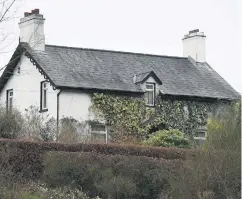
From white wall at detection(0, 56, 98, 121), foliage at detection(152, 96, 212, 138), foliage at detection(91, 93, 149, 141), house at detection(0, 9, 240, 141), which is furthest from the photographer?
foliage at detection(152, 96, 212, 138)

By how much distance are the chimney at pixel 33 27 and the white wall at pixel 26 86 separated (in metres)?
1.02

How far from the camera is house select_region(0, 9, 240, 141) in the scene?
36.6 meters

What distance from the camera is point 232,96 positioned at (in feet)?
133

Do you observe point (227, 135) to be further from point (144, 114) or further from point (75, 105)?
point (144, 114)

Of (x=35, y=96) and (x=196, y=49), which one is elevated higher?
(x=196, y=49)

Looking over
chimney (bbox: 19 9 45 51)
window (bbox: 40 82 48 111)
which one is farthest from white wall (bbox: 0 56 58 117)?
chimney (bbox: 19 9 45 51)

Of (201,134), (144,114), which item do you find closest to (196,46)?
(201,134)

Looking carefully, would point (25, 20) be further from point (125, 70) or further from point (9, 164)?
point (9, 164)

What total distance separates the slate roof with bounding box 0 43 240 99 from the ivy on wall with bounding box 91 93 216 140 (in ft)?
1.84

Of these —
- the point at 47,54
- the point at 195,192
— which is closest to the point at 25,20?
the point at 47,54

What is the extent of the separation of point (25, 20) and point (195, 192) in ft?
65.6

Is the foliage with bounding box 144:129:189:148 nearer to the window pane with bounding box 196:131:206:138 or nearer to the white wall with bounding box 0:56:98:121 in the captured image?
the white wall with bounding box 0:56:98:121

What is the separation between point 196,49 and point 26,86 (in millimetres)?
10292

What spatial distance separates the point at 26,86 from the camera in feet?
129
